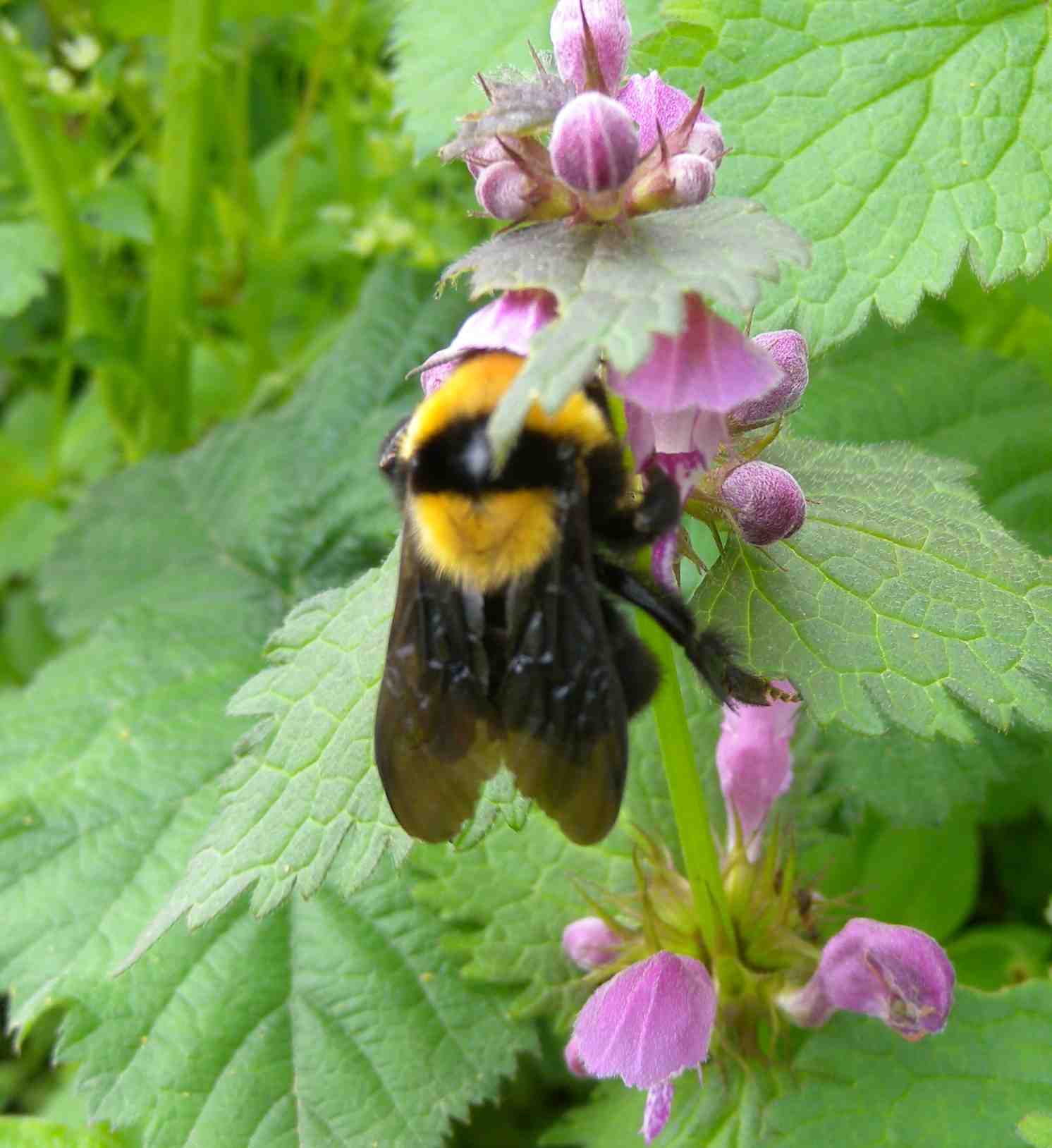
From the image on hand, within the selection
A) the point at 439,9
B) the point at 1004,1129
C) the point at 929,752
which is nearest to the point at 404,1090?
the point at 1004,1129

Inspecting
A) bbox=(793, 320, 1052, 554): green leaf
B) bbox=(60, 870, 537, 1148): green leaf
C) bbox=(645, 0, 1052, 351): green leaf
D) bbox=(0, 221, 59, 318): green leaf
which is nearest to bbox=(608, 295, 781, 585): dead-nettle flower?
bbox=(645, 0, 1052, 351): green leaf

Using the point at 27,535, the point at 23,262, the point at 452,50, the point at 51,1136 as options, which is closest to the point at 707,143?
the point at 452,50

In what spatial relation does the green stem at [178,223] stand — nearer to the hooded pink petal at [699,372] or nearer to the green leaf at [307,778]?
the green leaf at [307,778]

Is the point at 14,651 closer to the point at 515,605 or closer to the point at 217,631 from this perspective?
the point at 217,631

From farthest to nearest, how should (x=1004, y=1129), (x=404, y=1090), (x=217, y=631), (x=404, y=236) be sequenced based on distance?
(x=404, y=236), (x=217, y=631), (x=404, y=1090), (x=1004, y=1129)

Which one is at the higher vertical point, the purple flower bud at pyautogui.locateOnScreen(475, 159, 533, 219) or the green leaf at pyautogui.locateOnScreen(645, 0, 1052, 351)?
the purple flower bud at pyautogui.locateOnScreen(475, 159, 533, 219)

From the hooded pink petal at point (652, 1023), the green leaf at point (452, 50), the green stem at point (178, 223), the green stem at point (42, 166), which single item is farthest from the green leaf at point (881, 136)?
the green stem at point (42, 166)

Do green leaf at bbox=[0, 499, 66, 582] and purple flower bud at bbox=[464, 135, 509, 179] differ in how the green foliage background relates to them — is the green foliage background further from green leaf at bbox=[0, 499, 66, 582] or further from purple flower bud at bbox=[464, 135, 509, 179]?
green leaf at bbox=[0, 499, 66, 582]

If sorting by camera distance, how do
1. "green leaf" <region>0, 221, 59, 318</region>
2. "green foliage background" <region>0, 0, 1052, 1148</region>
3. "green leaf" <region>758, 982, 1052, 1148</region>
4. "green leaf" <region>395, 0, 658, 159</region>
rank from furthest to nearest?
"green leaf" <region>0, 221, 59, 318</region> < "green leaf" <region>395, 0, 658, 159</region> < "green leaf" <region>758, 982, 1052, 1148</region> < "green foliage background" <region>0, 0, 1052, 1148</region>
